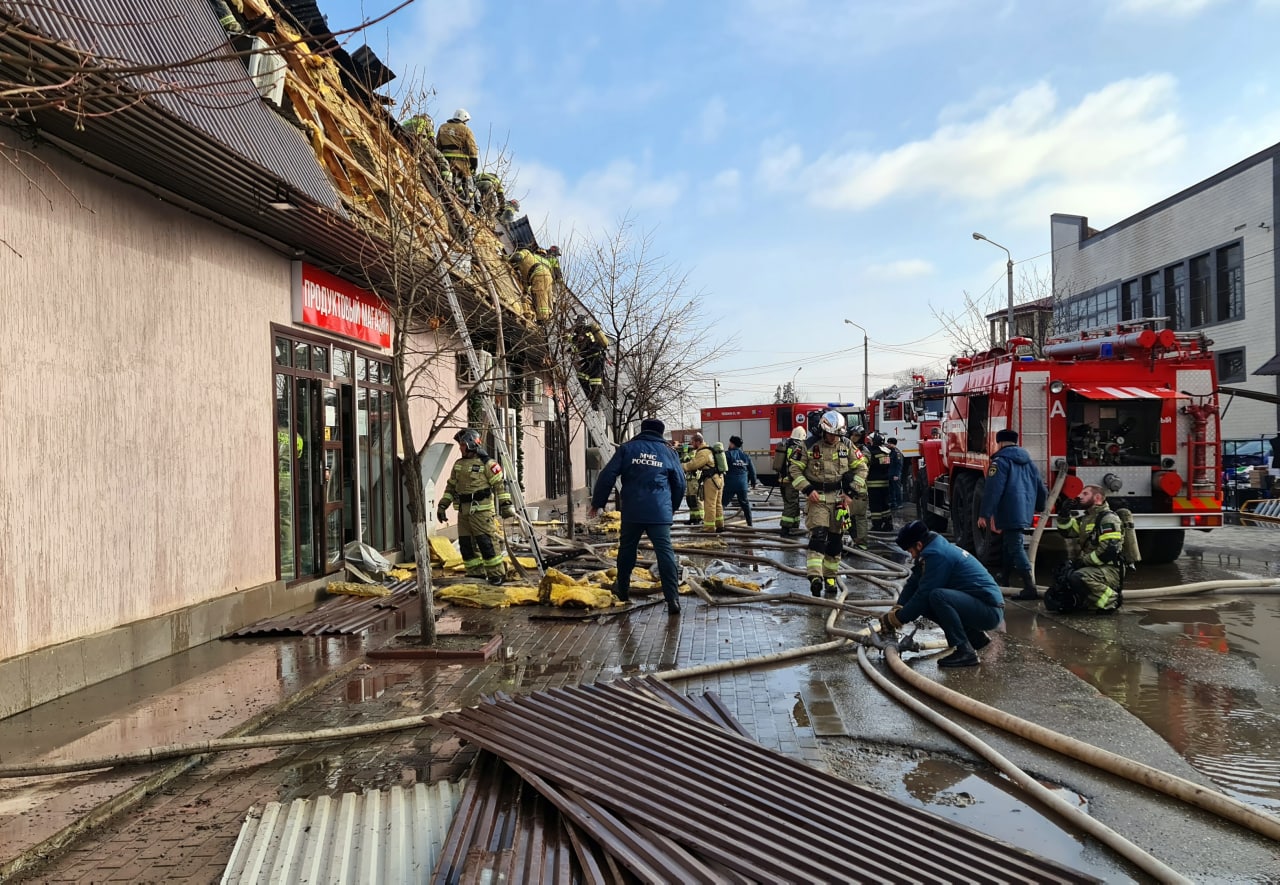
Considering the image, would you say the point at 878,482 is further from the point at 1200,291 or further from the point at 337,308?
the point at 1200,291

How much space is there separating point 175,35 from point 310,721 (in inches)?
216

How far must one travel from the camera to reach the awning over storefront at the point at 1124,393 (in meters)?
10.2

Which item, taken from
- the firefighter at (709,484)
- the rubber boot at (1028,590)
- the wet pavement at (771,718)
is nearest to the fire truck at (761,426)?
the firefighter at (709,484)

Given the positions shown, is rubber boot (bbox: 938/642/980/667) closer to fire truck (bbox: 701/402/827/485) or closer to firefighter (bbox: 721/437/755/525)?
firefighter (bbox: 721/437/755/525)

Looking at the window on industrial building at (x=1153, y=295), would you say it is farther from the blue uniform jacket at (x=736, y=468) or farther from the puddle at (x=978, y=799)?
the puddle at (x=978, y=799)

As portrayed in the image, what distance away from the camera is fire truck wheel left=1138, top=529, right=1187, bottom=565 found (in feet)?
36.0

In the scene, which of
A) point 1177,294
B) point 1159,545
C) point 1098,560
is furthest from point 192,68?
point 1177,294

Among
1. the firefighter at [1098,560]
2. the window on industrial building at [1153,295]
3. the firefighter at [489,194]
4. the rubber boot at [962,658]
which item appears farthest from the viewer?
the window on industrial building at [1153,295]

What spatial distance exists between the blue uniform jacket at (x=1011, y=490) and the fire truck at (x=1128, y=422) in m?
0.84

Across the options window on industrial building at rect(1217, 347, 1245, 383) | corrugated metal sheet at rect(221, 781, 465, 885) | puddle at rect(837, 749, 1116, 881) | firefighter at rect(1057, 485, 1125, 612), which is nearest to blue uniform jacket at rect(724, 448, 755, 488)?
firefighter at rect(1057, 485, 1125, 612)

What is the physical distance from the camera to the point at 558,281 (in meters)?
15.6

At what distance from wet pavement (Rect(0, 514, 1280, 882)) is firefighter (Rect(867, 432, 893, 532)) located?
6.27 meters

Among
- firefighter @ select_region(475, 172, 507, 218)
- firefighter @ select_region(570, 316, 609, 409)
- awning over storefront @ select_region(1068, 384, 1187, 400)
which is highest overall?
firefighter @ select_region(475, 172, 507, 218)

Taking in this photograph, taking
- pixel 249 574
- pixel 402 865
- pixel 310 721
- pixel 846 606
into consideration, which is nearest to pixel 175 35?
pixel 249 574
